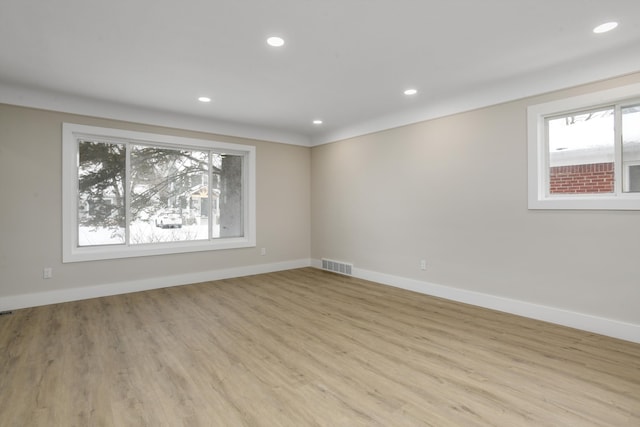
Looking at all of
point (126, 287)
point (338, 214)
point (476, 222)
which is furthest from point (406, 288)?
point (126, 287)

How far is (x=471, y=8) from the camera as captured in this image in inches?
89.7

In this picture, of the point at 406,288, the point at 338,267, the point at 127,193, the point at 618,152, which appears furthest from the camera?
the point at 338,267

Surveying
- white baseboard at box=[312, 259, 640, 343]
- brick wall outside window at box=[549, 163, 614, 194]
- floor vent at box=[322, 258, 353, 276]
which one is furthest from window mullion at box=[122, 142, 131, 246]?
brick wall outside window at box=[549, 163, 614, 194]

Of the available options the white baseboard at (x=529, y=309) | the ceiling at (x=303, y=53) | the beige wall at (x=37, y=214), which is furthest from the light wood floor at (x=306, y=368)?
the ceiling at (x=303, y=53)

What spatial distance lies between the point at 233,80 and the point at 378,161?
2.57m

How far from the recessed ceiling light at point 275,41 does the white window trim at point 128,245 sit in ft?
9.40

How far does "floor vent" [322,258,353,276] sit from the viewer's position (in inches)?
223

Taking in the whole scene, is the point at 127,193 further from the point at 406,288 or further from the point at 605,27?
the point at 605,27

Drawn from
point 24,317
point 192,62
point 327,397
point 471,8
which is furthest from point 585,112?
point 24,317

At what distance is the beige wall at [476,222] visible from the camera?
3.07 metres

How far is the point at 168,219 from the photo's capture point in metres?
5.09

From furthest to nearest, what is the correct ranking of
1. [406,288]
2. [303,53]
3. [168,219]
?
1. [168,219]
2. [406,288]
3. [303,53]

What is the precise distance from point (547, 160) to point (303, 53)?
2.85m

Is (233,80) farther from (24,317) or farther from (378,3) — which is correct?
(24,317)
